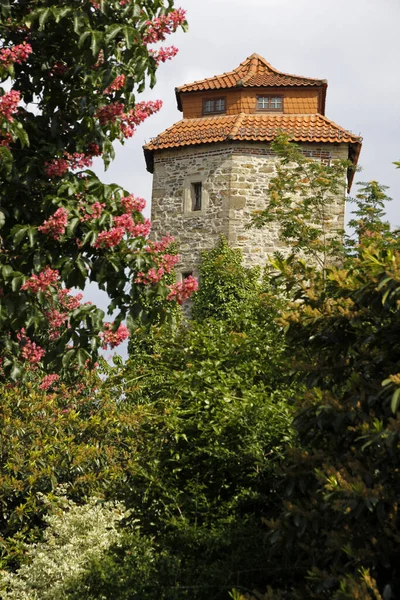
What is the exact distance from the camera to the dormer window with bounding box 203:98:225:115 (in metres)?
32.9

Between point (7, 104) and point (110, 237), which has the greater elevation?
point (7, 104)

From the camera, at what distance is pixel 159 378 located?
14047mm

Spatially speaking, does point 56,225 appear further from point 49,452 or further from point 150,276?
point 49,452

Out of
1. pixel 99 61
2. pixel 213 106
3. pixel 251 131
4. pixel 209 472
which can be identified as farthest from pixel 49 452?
pixel 213 106

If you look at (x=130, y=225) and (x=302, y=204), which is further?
(x=302, y=204)

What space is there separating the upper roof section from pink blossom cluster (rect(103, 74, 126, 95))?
23.1 meters

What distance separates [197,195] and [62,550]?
815 inches

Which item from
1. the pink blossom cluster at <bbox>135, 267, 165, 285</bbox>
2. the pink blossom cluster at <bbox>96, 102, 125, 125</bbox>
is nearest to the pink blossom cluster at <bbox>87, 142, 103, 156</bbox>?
the pink blossom cluster at <bbox>96, 102, 125, 125</bbox>

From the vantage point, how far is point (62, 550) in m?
12.0

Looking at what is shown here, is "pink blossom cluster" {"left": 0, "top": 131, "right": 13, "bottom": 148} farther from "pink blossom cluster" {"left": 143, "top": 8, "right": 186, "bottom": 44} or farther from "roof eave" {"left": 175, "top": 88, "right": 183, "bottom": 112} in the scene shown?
"roof eave" {"left": 175, "top": 88, "right": 183, "bottom": 112}

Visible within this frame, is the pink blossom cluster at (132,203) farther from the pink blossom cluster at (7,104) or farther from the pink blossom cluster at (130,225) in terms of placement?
the pink blossom cluster at (7,104)

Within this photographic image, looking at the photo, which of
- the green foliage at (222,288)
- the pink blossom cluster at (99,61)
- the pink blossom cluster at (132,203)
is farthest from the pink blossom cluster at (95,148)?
the green foliage at (222,288)

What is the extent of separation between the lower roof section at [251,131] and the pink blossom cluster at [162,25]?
2059cm

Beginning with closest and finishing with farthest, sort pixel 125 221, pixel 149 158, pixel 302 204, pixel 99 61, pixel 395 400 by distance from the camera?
pixel 395 400
pixel 125 221
pixel 99 61
pixel 302 204
pixel 149 158
